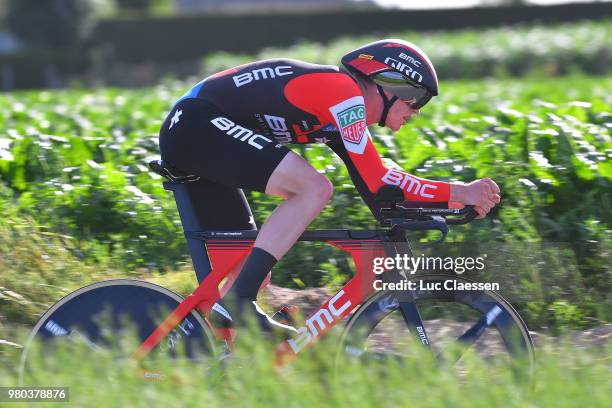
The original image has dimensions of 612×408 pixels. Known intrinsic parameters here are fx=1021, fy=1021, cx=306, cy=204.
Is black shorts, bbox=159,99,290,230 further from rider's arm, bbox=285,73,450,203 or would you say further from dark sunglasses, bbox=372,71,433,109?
dark sunglasses, bbox=372,71,433,109

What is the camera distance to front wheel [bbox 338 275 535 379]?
14.3ft

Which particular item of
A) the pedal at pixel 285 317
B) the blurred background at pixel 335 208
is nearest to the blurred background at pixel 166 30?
the blurred background at pixel 335 208

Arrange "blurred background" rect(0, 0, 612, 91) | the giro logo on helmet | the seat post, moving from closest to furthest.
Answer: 1. the giro logo on helmet
2. the seat post
3. "blurred background" rect(0, 0, 612, 91)

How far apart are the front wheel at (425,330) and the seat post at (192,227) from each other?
705mm

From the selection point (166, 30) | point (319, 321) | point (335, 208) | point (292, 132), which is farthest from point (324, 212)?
point (166, 30)

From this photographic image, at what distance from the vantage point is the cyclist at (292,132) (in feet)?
14.3

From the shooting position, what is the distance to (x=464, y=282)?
441 cm

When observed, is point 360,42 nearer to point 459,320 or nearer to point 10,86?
point 10,86

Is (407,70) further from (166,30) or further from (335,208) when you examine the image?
(166,30)

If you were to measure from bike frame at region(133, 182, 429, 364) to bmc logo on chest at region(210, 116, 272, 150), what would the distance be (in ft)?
1.35

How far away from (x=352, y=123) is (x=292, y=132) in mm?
374

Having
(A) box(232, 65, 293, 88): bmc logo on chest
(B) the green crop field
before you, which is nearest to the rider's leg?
(A) box(232, 65, 293, 88): bmc logo on chest

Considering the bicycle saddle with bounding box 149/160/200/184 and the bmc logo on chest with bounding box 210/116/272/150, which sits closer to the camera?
the bmc logo on chest with bounding box 210/116/272/150

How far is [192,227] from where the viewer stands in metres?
4.60
